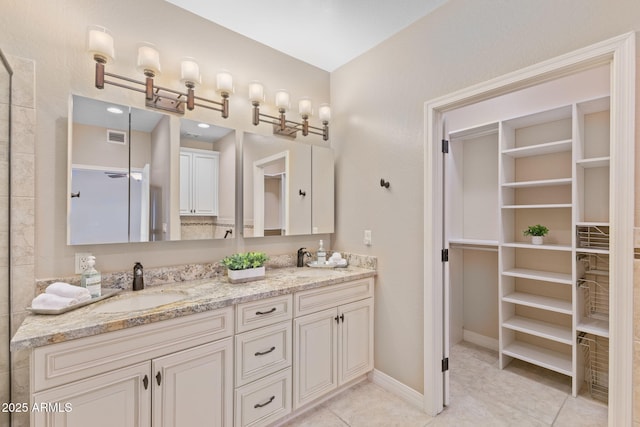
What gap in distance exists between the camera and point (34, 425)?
3.59ft

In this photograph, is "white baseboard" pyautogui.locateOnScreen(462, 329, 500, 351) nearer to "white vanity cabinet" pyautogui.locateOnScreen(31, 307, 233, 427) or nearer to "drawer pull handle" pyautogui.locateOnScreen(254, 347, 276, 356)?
"drawer pull handle" pyautogui.locateOnScreen(254, 347, 276, 356)

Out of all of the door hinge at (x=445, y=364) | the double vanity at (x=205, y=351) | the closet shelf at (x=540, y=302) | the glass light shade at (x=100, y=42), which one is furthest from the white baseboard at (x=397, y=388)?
the glass light shade at (x=100, y=42)

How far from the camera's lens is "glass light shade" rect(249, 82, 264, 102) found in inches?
87.4

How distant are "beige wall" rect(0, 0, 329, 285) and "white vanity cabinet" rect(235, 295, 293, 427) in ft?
2.13

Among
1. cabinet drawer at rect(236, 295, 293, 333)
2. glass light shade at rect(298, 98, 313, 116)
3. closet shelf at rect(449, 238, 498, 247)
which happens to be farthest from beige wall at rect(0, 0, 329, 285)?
closet shelf at rect(449, 238, 498, 247)

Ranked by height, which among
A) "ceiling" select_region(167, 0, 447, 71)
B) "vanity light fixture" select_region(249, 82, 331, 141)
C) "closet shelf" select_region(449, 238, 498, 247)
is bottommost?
"closet shelf" select_region(449, 238, 498, 247)

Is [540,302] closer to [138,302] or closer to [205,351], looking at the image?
[205,351]

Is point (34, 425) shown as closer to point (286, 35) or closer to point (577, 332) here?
point (286, 35)

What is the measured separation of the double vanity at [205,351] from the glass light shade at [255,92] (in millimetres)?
1373

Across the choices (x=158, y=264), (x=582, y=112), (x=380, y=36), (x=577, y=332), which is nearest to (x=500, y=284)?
(x=577, y=332)

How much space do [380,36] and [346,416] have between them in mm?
2846

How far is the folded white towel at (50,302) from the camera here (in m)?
1.31

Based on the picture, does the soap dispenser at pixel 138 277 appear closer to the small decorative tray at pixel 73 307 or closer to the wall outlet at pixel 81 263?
the small decorative tray at pixel 73 307

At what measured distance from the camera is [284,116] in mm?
2438
